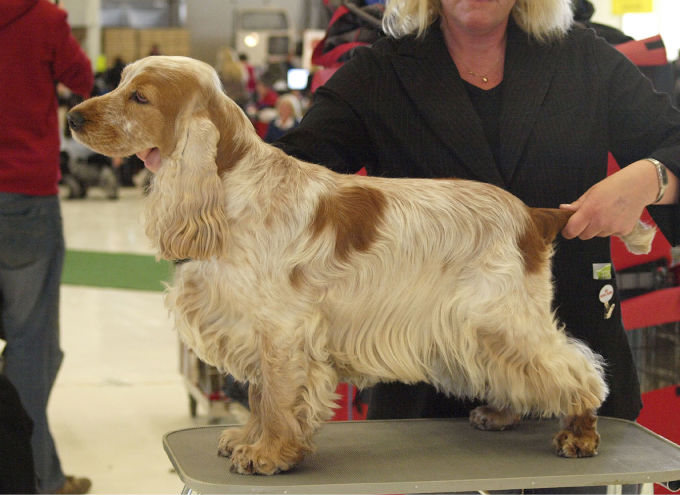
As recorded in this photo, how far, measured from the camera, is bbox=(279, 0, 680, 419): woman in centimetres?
190

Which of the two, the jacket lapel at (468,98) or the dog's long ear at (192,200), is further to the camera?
the jacket lapel at (468,98)

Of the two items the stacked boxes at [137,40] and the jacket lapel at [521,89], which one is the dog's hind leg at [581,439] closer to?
the jacket lapel at [521,89]

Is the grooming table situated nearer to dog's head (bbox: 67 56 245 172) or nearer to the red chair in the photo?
dog's head (bbox: 67 56 245 172)

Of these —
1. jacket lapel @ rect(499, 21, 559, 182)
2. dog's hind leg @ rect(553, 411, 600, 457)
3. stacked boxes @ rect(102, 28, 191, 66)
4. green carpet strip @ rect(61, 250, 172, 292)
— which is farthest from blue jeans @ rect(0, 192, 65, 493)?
stacked boxes @ rect(102, 28, 191, 66)

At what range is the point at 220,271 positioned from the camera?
1493 millimetres

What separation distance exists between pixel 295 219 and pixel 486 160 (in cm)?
55

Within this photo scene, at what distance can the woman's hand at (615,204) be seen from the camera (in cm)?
168

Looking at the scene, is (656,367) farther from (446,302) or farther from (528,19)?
(446,302)

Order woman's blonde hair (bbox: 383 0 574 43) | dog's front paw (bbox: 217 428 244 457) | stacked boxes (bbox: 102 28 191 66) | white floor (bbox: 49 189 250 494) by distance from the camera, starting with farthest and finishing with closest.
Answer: stacked boxes (bbox: 102 28 191 66) < white floor (bbox: 49 189 250 494) < woman's blonde hair (bbox: 383 0 574 43) < dog's front paw (bbox: 217 428 244 457)

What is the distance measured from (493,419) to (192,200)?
31.5 inches

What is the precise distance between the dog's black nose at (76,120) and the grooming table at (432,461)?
609 millimetres

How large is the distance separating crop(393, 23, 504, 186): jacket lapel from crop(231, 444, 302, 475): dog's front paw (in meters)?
0.73

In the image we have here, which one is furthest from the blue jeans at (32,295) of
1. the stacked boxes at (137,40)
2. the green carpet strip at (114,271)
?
the stacked boxes at (137,40)

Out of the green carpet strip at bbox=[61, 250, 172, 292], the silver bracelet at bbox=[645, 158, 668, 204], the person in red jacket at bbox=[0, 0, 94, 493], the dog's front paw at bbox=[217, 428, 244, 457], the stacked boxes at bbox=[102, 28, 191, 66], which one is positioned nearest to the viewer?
the dog's front paw at bbox=[217, 428, 244, 457]
